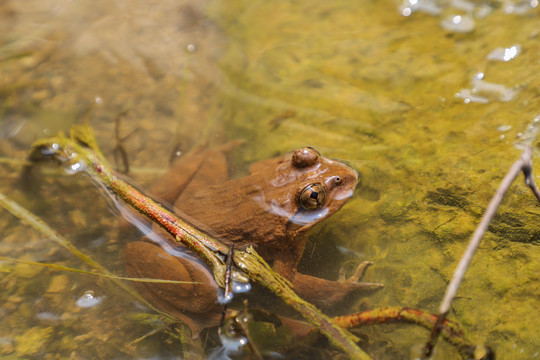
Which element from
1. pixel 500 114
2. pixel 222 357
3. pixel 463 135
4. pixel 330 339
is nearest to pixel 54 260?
pixel 222 357

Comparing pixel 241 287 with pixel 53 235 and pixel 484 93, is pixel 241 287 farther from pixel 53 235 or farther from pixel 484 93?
pixel 484 93

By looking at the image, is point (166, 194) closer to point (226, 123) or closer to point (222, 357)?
point (226, 123)

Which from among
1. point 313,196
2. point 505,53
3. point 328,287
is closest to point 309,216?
point 313,196

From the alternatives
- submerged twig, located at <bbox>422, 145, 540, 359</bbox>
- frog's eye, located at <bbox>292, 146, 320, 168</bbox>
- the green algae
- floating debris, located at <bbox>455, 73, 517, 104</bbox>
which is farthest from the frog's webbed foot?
the green algae

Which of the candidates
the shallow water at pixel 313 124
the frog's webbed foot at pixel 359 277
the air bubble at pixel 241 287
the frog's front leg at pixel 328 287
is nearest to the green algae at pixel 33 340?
the shallow water at pixel 313 124

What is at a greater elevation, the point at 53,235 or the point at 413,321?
the point at 413,321

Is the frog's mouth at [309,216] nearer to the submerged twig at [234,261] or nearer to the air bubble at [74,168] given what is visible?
the submerged twig at [234,261]

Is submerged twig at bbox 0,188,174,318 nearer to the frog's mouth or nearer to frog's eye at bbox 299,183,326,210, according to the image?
the frog's mouth
